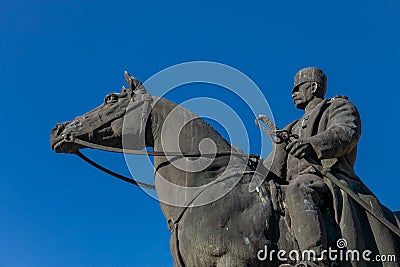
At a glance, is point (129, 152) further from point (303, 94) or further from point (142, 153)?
point (303, 94)

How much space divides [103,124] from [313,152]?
291 centimetres

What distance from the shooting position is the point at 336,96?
1116 cm

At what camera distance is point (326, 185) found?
1005 cm

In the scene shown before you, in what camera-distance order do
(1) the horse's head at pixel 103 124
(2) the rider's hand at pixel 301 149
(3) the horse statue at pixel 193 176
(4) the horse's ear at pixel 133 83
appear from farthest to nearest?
1. (4) the horse's ear at pixel 133 83
2. (1) the horse's head at pixel 103 124
3. (2) the rider's hand at pixel 301 149
4. (3) the horse statue at pixel 193 176

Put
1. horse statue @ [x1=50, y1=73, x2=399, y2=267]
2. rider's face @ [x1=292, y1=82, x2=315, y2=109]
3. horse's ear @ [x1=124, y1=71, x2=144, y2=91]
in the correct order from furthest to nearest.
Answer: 1. rider's face @ [x1=292, y1=82, x2=315, y2=109]
2. horse's ear @ [x1=124, y1=71, x2=144, y2=91]
3. horse statue @ [x1=50, y1=73, x2=399, y2=267]

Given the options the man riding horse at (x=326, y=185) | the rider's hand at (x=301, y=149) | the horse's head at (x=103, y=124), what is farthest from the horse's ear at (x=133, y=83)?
the rider's hand at (x=301, y=149)

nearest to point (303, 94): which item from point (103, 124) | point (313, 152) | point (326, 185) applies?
point (313, 152)

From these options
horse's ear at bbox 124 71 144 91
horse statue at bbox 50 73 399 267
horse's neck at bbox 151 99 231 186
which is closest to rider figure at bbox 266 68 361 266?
horse statue at bbox 50 73 399 267

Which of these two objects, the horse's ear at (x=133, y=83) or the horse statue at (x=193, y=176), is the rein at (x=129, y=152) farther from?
the horse's ear at (x=133, y=83)

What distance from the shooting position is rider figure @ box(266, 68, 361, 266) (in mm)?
9586

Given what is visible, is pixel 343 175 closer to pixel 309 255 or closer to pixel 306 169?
pixel 306 169

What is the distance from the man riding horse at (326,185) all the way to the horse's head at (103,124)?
7.29ft

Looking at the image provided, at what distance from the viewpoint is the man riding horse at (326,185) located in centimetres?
960

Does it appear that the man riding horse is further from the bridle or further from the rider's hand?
the bridle
